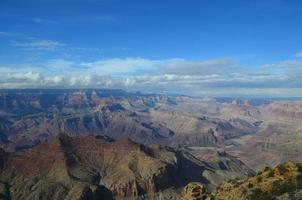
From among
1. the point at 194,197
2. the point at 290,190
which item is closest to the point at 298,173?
the point at 290,190

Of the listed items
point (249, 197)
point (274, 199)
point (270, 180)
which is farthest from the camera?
point (270, 180)

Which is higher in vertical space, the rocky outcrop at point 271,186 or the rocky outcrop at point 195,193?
the rocky outcrop at point 271,186

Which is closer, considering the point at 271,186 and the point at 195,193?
the point at 271,186

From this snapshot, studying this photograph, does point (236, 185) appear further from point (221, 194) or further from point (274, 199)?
point (274, 199)

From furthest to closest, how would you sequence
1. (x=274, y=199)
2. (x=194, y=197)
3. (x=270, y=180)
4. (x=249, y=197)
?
(x=194, y=197) < (x=270, y=180) < (x=249, y=197) < (x=274, y=199)

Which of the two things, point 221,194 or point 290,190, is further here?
point 221,194

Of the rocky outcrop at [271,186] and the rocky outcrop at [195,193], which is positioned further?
the rocky outcrop at [195,193]

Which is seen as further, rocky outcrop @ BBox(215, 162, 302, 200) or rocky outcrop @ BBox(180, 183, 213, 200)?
rocky outcrop @ BBox(180, 183, 213, 200)

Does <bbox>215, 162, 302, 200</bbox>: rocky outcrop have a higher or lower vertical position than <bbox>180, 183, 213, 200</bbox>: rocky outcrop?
higher

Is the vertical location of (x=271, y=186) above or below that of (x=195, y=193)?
above

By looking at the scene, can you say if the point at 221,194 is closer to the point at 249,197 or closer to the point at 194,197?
the point at 194,197

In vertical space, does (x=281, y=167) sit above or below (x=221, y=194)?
above
